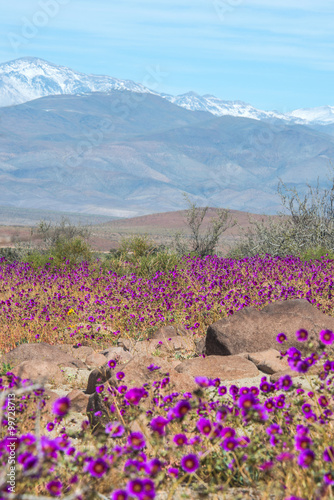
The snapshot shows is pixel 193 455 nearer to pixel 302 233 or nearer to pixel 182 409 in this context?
pixel 182 409

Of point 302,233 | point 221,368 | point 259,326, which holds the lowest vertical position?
point 221,368

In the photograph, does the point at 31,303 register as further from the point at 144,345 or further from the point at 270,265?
the point at 270,265

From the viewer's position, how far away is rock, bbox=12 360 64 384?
5.55 m

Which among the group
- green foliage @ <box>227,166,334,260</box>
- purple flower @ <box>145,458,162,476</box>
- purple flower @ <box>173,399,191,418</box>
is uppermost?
green foliage @ <box>227,166,334,260</box>

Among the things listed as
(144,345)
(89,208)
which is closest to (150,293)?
(144,345)

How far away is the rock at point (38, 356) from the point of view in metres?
6.37

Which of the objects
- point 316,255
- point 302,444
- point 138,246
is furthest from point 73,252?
point 302,444

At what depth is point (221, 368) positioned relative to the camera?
5.29m

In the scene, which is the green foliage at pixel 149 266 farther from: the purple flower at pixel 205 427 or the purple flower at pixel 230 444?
the purple flower at pixel 230 444

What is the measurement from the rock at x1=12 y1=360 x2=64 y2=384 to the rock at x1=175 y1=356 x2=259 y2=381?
1326 mm

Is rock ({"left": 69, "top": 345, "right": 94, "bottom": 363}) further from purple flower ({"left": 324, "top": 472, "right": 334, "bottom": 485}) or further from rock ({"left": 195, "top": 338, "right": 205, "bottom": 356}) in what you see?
purple flower ({"left": 324, "top": 472, "right": 334, "bottom": 485})

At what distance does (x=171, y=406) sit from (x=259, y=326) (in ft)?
8.91

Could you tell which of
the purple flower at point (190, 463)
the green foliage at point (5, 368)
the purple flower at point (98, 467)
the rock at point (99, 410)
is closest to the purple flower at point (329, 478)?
the purple flower at point (190, 463)

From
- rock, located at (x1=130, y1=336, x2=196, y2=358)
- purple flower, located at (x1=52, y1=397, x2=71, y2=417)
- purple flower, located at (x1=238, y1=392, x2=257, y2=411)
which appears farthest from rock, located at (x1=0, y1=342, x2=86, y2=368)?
purple flower, located at (x1=238, y1=392, x2=257, y2=411)
